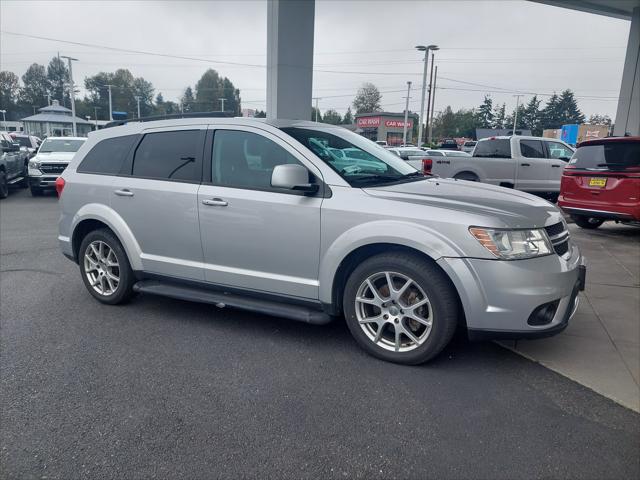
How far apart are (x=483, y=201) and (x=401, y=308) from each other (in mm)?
1013

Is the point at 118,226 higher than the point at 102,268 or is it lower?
higher

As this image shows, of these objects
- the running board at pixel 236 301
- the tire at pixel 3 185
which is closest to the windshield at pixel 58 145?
the tire at pixel 3 185

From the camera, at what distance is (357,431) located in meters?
2.80

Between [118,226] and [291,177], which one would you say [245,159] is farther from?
[118,226]

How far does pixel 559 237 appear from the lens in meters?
3.61

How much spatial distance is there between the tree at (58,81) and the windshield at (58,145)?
128860 millimetres

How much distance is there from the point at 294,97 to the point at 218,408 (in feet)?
27.3

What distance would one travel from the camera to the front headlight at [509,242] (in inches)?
127

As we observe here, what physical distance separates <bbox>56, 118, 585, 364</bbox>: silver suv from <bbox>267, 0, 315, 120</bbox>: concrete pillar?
5695mm

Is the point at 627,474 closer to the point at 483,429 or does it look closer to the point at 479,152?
the point at 483,429

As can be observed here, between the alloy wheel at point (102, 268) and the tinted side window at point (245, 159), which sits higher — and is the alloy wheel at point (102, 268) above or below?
below

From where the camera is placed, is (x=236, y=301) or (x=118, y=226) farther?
(x=118, y=226)

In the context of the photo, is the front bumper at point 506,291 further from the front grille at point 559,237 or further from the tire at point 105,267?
the tire at point 105,267

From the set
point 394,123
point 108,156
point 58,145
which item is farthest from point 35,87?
point 108,156
